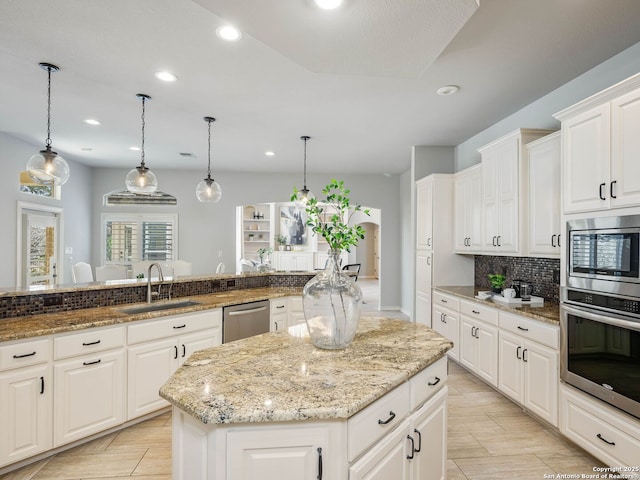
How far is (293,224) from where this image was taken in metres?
8.91

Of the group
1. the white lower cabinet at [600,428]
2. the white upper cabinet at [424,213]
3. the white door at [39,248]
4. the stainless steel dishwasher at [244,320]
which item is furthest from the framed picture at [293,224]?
the white lower cabinet at [600,428]

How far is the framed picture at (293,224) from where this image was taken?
885 centimetres

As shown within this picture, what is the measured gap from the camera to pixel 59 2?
2.02 metres

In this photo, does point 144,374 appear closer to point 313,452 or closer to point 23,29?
point 313,452

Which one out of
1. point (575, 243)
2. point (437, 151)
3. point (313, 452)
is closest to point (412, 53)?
point (575, 243)

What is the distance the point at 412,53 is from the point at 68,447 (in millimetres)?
3442

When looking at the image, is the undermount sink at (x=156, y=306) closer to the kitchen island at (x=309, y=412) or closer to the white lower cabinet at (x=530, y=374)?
the kitchen island at (x=309, y=412)

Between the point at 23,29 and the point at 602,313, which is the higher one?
the point at 23,29

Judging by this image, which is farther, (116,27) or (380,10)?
(116,27)

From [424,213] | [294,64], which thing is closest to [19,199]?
[294,64]

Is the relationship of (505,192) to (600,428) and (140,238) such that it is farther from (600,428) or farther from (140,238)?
(140,238)

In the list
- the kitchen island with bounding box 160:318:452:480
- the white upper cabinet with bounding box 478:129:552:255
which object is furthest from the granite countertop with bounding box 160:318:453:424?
the white upper cabinet with bounding box 478:129:552:255

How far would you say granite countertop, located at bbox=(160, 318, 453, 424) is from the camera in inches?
42.6

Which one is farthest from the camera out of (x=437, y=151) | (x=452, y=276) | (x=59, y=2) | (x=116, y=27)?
(x=437, y=151)
